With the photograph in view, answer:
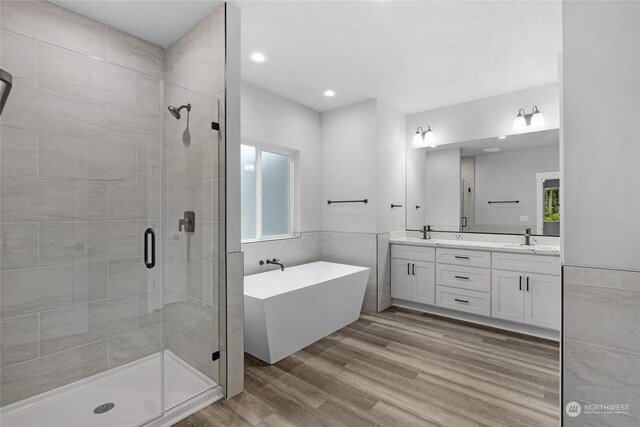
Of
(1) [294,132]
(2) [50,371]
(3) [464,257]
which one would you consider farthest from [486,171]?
(2) [50,371]

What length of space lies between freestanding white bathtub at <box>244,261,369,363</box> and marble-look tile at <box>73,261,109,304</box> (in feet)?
3.15

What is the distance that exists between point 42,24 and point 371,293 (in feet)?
12.5

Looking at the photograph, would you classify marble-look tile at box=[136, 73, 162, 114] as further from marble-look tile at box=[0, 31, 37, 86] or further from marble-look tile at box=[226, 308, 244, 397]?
marble-look tile at box=[226, 308, 244, 397]

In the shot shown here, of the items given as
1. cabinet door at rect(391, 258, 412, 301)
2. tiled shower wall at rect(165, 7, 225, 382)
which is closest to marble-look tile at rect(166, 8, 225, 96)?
tiled shower wall at rect(165, 7, 225, 382)

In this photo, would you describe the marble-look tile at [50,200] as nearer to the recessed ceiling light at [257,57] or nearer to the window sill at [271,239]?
the window sill at [271,239]

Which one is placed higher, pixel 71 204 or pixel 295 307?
pixel 71 204

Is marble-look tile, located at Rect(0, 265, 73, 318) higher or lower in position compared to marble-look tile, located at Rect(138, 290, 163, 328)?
higher

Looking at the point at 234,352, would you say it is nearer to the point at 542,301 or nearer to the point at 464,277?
the point at 464,277

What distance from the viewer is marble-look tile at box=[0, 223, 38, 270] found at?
158 centimetres

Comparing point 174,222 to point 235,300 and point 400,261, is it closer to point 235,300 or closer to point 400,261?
point 235,300

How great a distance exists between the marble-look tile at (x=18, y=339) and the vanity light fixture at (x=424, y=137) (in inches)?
166

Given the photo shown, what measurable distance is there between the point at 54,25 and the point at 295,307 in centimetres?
267

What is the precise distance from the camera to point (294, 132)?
3.82 meters

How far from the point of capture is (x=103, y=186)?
74.9 inches
